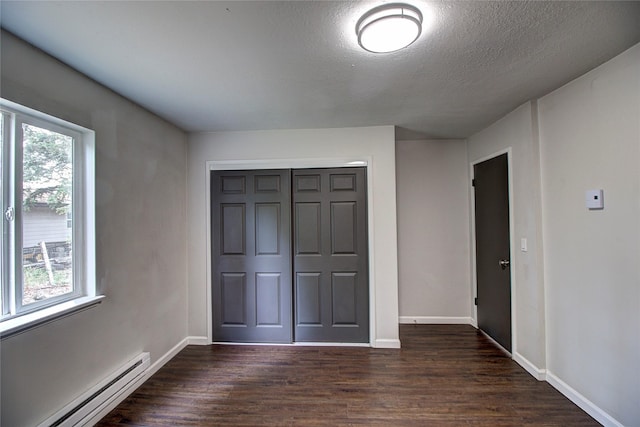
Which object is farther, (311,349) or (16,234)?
(311,349)

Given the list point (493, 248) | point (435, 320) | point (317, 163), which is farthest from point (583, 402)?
point (317, 163)

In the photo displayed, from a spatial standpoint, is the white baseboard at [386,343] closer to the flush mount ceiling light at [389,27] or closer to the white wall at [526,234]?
the white wall at [526,234]

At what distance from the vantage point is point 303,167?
10.1 ft

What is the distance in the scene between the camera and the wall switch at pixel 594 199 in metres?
1.80

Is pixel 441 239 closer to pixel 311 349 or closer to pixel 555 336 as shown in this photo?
pixel 555 336

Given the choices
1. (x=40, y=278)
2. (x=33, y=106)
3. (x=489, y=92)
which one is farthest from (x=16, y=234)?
(x=489, y=92)

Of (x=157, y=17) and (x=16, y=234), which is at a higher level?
(x=157, y=17)

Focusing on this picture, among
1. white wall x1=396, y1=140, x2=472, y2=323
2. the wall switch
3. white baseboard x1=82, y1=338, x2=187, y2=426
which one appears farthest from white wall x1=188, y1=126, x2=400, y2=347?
the wall switch

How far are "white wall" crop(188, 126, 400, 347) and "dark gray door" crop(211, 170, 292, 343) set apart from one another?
0.46ft

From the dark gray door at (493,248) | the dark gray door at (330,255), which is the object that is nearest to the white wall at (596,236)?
the dark gray door at (493,248)

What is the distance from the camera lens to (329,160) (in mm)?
3041

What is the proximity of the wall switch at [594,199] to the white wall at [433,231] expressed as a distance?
5.49ft

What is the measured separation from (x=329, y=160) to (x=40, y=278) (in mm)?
2463

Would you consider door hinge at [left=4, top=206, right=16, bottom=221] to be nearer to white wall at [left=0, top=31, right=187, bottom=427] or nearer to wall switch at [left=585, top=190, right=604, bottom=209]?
white wall at [left=0, top=31, right=187, bottom=427]
